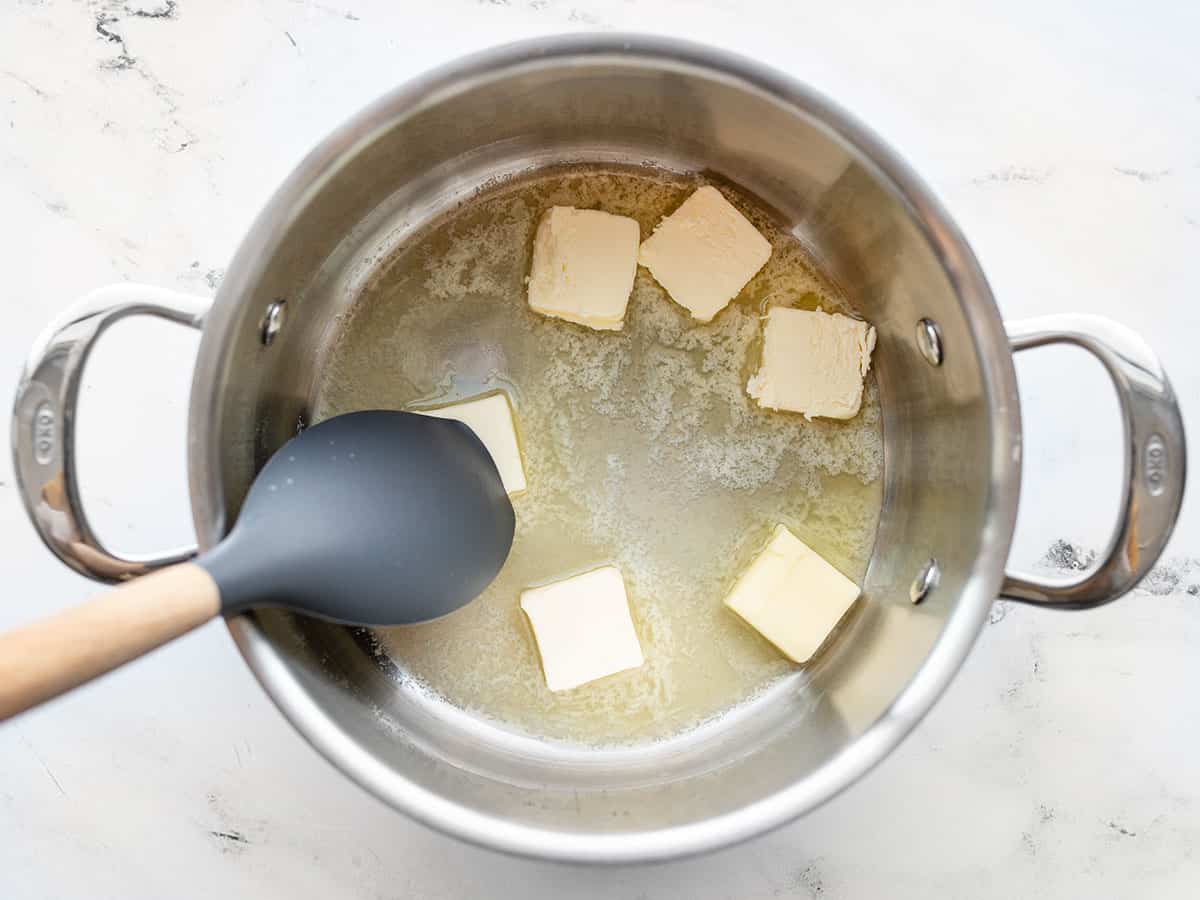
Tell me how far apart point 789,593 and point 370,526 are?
19.1 inches

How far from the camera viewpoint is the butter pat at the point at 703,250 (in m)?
1.12

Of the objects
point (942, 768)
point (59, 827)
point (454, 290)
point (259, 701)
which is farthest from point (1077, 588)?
point (59, 827)

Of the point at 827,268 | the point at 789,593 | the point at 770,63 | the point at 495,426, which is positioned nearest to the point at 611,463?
the point at 495,426

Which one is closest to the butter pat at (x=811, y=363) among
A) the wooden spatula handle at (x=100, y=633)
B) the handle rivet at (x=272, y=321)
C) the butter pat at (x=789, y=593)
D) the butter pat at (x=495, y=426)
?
the butter pat at (x=789, y=593)

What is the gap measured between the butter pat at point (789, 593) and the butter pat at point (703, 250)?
0.96 feet

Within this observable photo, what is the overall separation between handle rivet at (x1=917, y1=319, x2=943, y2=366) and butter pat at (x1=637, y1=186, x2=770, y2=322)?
0.22 metres

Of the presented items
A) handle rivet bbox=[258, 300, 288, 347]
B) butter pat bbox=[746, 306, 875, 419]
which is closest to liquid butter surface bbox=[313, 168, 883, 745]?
butter pat bbox=[746, 306, 875, 419]

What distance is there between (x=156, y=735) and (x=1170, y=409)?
111 centimetres

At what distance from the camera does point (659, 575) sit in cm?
112

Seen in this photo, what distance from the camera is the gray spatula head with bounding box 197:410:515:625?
0.82 m

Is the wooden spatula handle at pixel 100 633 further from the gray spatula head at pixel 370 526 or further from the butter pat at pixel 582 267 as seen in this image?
the butter pat at pixel 582 267

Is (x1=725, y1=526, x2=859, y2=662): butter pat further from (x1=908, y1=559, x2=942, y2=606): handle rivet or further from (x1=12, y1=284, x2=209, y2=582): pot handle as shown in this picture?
(x1=12, y1=284, x2=209, y2=582): pot handle

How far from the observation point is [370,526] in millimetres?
891

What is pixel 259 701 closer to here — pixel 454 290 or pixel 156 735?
pixel 156 735
